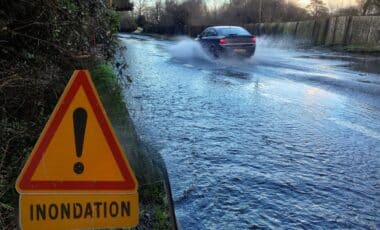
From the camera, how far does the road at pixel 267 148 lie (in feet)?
15.2

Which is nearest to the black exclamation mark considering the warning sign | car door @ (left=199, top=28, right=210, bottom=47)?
the warning sign

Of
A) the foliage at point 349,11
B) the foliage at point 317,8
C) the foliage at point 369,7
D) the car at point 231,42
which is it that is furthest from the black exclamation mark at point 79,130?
the foliage at point 317,8

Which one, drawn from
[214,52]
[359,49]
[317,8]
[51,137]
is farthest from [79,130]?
[317,8]

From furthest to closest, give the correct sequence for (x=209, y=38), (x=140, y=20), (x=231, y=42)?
(x=140, y=20) < (x=209, y=38) < (x=231, y=42)

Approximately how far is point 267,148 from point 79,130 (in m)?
4.48

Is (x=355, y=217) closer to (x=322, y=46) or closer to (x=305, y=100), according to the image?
(x=305, y=100)

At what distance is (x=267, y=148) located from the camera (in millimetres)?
6727

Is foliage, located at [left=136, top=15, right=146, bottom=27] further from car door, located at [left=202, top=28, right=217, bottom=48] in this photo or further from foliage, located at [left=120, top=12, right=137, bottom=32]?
car door, located at [left=202, top=28, right=217, bottom=48]

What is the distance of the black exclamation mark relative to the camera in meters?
2.60

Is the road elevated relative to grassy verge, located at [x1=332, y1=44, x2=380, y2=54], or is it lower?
elevated

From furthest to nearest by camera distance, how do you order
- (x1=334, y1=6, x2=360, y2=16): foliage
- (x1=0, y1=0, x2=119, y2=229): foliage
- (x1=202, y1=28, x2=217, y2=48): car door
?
(x1=334, y1=6, x2=360, y2=16): foliage
(x1=202, y1=28, x2=217, y2=48): car door
(x1=0, y1=0, x2=119, y2=229): foliage

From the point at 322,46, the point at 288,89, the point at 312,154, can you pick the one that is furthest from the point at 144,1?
the point at 312,154

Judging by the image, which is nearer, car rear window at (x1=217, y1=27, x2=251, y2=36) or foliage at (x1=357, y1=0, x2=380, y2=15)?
car rear window at (x1=217, y1=27, x2=251, y2=36)

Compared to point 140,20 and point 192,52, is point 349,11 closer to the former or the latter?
point 192,52
